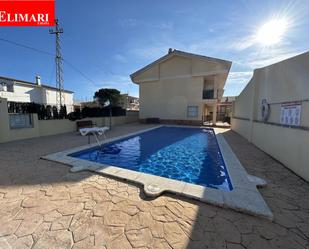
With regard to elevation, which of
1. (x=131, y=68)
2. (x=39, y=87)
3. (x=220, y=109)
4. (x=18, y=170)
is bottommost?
(x=18, y=170)

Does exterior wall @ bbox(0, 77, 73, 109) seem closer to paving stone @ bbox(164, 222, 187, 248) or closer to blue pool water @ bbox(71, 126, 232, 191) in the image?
blue pool water @ bbox(71, 126, 232, 191)

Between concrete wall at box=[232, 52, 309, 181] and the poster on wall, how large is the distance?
0.14 meters

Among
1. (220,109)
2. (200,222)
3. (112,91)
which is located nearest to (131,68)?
(112,91)

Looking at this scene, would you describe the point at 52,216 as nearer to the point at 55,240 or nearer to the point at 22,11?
the point at 55,240

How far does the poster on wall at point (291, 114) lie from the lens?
4143 millimetres

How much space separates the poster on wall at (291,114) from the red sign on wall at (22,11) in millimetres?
11656

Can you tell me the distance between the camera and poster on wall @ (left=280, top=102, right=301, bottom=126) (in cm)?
414

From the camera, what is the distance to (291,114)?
4.44m

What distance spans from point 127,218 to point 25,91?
29.8 meters

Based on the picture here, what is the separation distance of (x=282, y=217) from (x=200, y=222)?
1333 millimetres

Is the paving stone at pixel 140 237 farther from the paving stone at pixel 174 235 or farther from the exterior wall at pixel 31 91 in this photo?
the exterior wall at pixel 31 91

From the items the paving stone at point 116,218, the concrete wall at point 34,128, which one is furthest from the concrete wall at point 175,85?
the paving stone at point 116,218

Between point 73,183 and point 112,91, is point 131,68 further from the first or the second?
point 73,183

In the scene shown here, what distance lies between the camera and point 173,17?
28.8 ft
